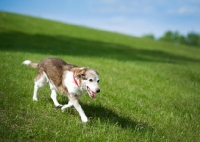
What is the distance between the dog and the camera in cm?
707

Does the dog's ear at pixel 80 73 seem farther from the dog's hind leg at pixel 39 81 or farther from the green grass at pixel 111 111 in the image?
the dog's hind leg at pixel 39 81

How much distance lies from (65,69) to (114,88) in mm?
3936

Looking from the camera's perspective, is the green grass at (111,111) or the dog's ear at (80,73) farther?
the dog's ear at (80,73)

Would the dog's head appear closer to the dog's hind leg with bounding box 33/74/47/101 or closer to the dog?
the dog

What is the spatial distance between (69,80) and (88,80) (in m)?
0.84

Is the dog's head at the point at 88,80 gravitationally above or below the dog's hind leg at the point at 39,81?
above

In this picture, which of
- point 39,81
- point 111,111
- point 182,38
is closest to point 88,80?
point 111,111

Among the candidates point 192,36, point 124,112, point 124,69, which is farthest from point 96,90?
point 192,36

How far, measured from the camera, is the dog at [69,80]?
23.2ft

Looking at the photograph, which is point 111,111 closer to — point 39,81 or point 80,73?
point 80,73

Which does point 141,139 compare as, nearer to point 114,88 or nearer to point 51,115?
point 51,115

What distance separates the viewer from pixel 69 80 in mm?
7652

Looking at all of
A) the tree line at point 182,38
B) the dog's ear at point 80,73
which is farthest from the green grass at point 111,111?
the tree line at point 182,38

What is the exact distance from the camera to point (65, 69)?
812 cm
